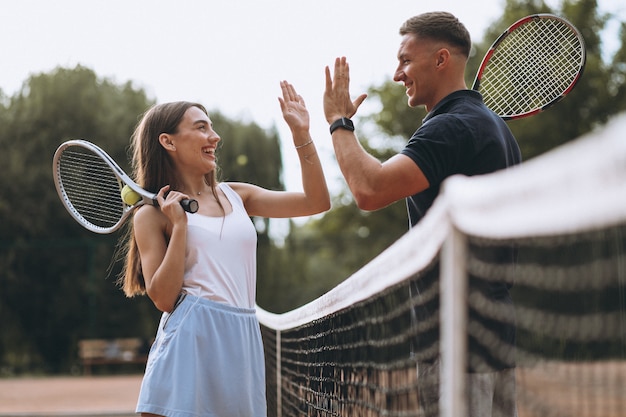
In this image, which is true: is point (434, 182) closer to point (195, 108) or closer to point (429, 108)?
point (429, 108)

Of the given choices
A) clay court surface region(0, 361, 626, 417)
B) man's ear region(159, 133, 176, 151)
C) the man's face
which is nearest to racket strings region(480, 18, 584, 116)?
the man's face

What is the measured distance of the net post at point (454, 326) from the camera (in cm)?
173

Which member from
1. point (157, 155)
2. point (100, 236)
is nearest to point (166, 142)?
point (157, 155)

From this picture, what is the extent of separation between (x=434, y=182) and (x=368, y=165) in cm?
20

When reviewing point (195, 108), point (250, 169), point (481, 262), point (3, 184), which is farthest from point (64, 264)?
point (481, 262)

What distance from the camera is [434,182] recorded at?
8.87 feet

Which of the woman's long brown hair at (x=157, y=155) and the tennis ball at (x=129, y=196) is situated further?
the tennis ball at (x=129, y=196)

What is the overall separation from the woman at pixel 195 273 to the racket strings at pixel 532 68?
3.76ft

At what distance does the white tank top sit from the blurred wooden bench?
43.1 feet

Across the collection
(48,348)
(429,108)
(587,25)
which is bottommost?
(48,348)

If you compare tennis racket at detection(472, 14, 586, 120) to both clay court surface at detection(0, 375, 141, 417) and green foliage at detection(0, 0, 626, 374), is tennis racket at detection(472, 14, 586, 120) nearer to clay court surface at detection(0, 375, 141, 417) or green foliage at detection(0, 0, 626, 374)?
clay court surface at detection(0, 375, 141, 417)

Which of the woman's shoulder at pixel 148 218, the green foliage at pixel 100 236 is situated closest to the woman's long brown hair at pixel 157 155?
the woman's shoulder at pixel 148 218

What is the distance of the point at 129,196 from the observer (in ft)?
10.8

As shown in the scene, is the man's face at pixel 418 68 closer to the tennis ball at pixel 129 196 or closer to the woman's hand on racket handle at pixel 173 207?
the woman's hand on racket handle at pixel 173 207
